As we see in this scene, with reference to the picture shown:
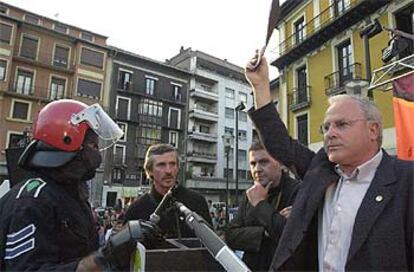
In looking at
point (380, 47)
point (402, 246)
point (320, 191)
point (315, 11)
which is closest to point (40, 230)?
point (320, 191)

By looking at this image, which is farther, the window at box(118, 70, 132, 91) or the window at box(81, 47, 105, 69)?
the window at box(118, 70, 132, 91)

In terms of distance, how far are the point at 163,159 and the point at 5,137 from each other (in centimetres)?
2718

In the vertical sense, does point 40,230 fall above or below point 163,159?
below

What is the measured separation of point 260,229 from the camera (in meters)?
2.15

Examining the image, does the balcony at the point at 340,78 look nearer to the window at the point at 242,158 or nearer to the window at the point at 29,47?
the window at the point at 29,47

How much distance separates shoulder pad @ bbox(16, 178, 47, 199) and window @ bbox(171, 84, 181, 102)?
1395 inches

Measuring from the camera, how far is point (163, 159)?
3.05 metres

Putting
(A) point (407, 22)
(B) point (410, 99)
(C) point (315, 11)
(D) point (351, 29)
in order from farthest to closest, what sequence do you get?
(C) point (315, 11) → (D) point (351, 29) → (A) point (407, 22) → (B) point (410, 99)

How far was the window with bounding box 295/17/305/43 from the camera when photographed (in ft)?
61.0

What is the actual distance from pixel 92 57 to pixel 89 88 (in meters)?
2.75

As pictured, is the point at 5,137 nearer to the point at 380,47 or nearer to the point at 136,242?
the point at 380,47

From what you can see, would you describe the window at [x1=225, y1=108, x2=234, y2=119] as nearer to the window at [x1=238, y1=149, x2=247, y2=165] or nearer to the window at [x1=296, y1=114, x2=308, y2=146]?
the window at [x1=238, y1=149, x2=247, y2=165]

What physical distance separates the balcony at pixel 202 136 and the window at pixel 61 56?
14.3 meters

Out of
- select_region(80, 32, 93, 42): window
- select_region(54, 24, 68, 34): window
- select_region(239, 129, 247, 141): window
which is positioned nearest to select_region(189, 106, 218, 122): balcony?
select_region(239, 129, 247, 141): window
